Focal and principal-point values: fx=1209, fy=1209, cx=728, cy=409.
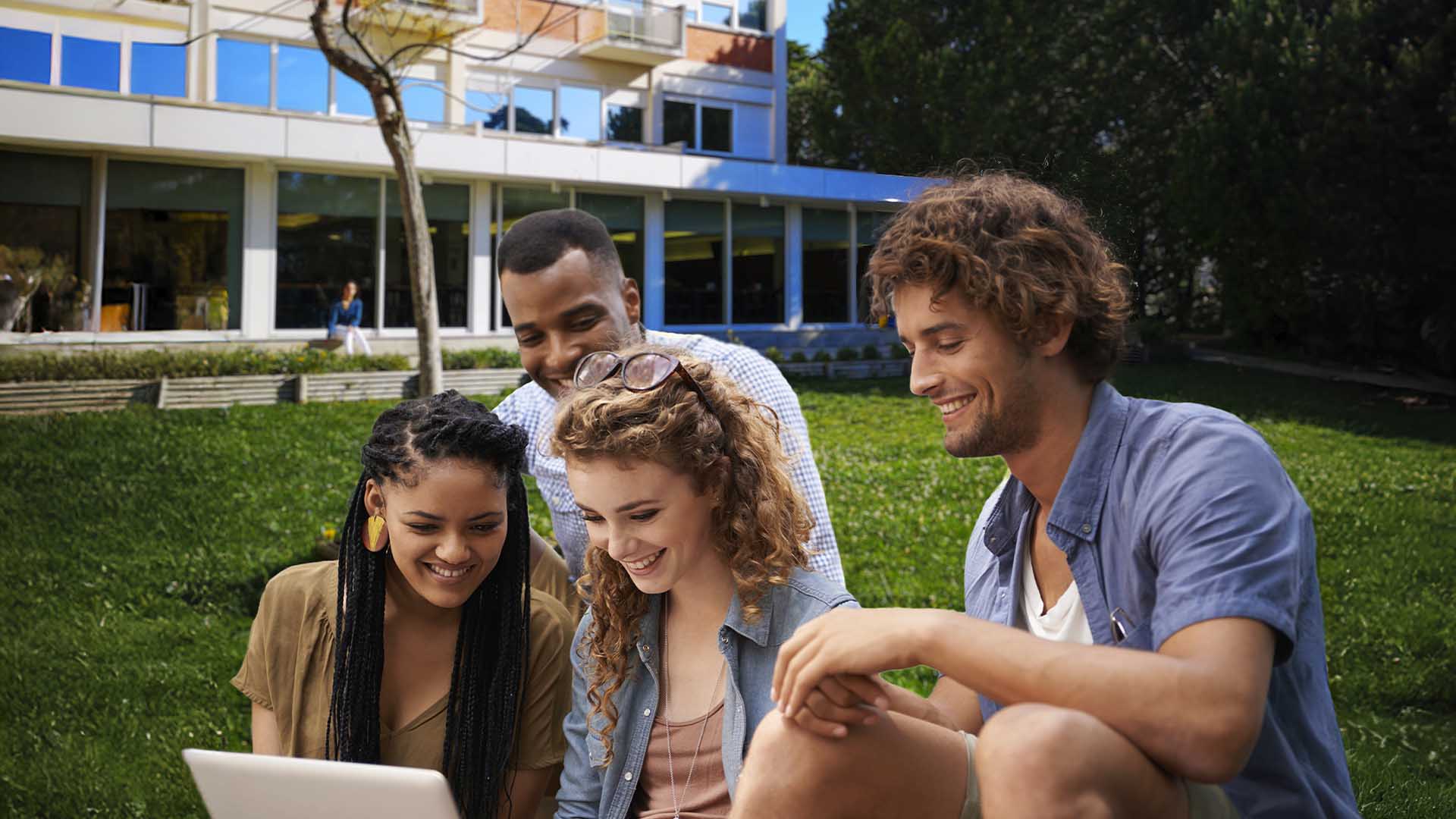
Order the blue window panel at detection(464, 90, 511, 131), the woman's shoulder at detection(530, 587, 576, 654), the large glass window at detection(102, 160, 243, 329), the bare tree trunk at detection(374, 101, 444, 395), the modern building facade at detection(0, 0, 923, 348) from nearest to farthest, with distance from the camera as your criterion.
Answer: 1. the woman's shoulder at detection(530, 587, 576, 654)
2. the bare tree trunk at detection(374, 101, 444, 395)
3. the modern building facade at detection(0, 0, 923, 348)
4. the large glass window at detection(102, 160, 243, 329)
5. the blue window panel at detection(464, 90, 511, 131)

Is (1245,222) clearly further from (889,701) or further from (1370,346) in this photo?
(889,701)

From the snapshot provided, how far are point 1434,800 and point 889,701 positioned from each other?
10.3ft

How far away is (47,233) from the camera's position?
14602 millimetres

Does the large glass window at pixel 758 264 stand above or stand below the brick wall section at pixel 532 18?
below

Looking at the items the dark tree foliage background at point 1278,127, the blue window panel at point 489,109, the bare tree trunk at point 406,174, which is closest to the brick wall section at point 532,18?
the blue window panel at point 489,109

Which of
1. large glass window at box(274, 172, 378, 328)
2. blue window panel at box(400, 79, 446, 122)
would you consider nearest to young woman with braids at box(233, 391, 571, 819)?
large glass window at box(274, 172, 378, 328)

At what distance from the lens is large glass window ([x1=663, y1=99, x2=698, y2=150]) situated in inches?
912

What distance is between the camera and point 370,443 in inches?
109

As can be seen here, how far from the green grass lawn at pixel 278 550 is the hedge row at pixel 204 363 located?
4.43 ft

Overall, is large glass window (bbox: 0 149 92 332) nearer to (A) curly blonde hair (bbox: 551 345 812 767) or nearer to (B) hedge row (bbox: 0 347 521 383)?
(B) hedge row (bbox: 0 347 521 383)

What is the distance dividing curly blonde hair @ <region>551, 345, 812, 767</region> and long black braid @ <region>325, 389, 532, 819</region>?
280mm

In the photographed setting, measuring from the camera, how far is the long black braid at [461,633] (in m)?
2.70

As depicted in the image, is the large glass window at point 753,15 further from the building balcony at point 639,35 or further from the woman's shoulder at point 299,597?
the woman's shoulder at point 299,597

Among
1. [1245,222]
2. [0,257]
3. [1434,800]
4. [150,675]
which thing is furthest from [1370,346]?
[0,257]
